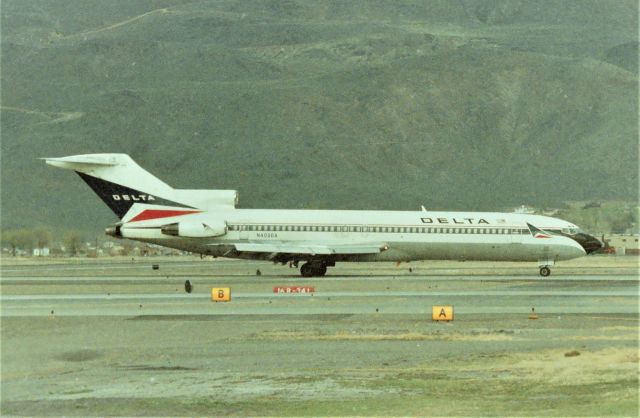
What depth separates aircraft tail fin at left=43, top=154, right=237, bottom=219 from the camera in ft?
201

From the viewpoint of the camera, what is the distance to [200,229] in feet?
194

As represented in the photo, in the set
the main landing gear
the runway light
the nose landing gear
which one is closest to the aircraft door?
the main landing gear

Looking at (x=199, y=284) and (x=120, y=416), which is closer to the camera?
(x=120, y=416)

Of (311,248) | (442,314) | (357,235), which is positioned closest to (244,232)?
(311,248)

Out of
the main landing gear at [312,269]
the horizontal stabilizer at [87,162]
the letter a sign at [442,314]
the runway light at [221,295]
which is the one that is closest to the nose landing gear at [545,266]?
the main landing gear at [312,269]

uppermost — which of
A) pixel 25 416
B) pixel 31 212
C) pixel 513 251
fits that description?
pixel 31 212

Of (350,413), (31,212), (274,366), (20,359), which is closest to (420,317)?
(274,366)

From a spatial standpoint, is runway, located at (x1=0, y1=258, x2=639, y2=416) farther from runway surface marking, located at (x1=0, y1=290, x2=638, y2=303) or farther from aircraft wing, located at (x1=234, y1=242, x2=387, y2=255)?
aircraft wing, located at (x1=234, y1=242, x2=387, y2=255)

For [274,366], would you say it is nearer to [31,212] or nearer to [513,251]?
[513,251]

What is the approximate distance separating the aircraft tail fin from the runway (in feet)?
49.3

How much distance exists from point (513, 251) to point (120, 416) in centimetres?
4356

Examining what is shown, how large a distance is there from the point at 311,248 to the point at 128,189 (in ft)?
35.2

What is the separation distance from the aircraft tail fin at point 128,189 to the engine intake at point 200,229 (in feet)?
6.29

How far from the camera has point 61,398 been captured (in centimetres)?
1948
